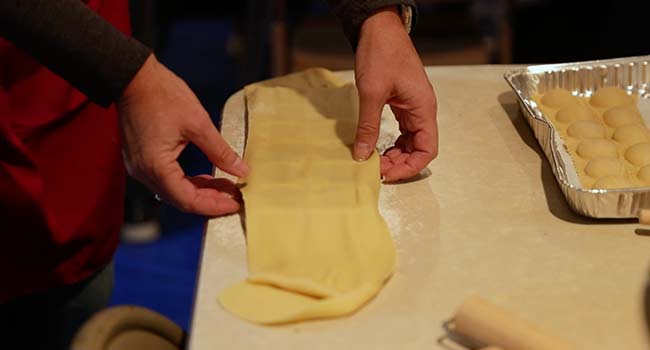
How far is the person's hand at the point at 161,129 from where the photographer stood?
95cm

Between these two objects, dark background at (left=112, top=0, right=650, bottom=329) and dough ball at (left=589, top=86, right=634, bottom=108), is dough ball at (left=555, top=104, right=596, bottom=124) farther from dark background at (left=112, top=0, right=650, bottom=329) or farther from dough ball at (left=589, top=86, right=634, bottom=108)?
dark background at (left=112, top=0, right=650, bottom=329)

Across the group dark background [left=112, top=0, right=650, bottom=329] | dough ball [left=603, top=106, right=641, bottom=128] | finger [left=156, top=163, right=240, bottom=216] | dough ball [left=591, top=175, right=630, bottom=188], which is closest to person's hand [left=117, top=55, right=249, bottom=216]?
finger [left=156, top=163, right=240, bottom=216]

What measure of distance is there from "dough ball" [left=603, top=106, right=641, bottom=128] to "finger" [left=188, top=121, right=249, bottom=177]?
0.52m

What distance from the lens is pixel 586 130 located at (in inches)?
47.1

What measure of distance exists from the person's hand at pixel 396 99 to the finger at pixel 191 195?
18cm

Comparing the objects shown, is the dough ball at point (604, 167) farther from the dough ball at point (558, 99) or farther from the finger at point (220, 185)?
the finger at point (220, 185)

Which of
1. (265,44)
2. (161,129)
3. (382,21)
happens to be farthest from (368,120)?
(265,44)

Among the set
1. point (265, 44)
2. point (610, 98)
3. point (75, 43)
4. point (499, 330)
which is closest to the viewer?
point (499, 330)

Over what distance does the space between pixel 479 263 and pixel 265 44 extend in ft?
6.94

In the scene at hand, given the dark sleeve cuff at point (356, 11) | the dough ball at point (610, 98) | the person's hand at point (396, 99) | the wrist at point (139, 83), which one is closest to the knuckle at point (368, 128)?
the person's hand at point (396, 99)

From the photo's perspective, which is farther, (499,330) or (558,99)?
(558,99)

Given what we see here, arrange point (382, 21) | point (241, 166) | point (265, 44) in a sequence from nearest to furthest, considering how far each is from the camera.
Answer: point (241, 166), point (382, 21), point (265, 44)

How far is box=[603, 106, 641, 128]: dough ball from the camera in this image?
122 centimetres

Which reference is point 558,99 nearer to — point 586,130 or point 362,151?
point 586,130
